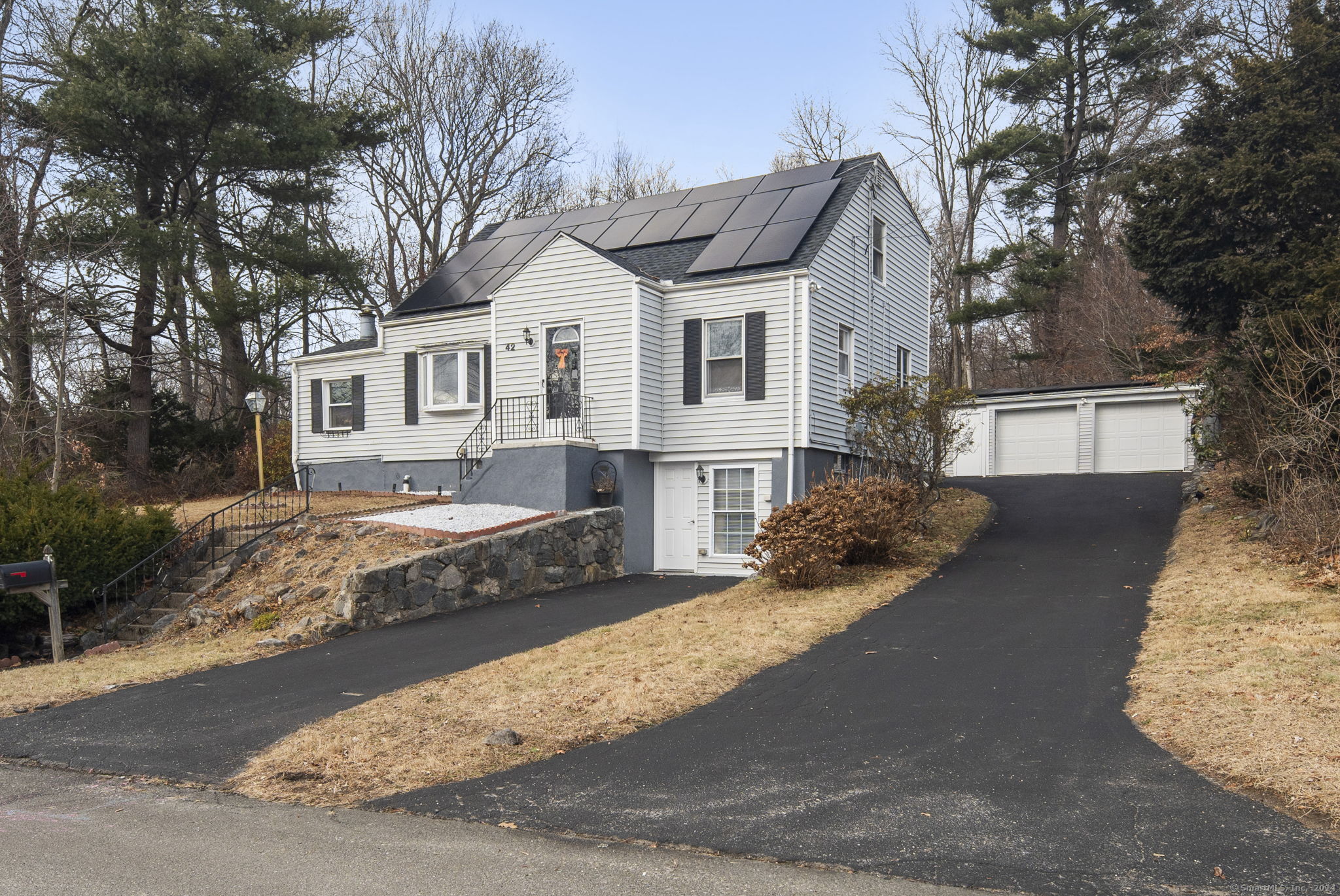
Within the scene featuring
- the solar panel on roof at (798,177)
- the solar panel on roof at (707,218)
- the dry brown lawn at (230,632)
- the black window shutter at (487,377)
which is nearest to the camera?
the dry brown lawn at (230,632)

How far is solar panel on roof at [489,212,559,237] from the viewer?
21.7 m

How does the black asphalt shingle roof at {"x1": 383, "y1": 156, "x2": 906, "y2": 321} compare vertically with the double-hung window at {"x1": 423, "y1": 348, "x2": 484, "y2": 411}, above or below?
above

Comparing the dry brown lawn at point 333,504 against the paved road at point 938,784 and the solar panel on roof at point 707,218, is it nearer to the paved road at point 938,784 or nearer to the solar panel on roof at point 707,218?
the solar panel on roof at point 707,218

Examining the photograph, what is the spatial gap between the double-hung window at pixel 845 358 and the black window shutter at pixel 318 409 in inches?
433

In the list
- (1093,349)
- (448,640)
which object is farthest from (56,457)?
(1093,349)

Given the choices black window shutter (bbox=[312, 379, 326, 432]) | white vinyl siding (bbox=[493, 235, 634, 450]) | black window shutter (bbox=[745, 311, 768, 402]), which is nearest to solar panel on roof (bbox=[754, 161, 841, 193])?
black window shutter (bbox=[745, 311, 768, 402])

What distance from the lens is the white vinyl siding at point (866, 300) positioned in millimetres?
16297

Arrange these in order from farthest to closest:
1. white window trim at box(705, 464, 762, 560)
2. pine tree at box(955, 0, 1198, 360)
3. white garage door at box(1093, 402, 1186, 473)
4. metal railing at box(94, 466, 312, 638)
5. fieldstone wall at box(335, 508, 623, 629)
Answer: pine tree at box(955, 0, 1198, 360) < white garage door at box(1093, 402, 1186, 473) < white window trim at box(705, 464, 762, 560) < metal railing at box(94, 466, 312, 638) < fieldstone wall at box(335, 508, 623, 629)

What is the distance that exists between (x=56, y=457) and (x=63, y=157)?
1036 cm

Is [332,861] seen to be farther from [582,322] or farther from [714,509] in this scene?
[582,322]

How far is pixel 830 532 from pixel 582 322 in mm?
6344

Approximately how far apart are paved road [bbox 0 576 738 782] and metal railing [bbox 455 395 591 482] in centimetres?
417

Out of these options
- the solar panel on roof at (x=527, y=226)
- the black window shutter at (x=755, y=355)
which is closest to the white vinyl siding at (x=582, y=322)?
the black window shutter at (x=755, y=355)

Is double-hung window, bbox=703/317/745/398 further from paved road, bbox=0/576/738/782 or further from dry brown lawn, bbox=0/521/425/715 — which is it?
dry brown lawn, bbox=0/521/425/715
